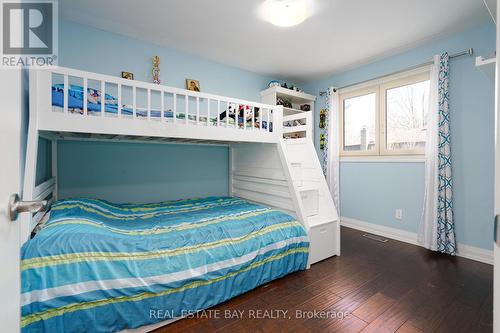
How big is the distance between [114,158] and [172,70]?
1.23 m

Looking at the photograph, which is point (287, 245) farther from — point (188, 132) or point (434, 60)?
point (434, 60)

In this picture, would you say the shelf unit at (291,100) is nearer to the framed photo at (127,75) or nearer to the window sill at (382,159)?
the window sill at (382,159)

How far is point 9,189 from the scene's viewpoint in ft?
1.73

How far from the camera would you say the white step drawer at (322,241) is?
2.20m

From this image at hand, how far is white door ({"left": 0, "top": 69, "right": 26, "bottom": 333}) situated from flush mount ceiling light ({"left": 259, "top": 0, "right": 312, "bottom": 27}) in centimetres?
190

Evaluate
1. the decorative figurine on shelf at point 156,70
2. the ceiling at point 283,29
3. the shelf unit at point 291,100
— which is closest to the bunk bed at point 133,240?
the decorative figurine on shelf at point 156,70

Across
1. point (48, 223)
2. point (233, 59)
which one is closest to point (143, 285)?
point (48, 223)

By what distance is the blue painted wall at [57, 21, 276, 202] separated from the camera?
2.28m

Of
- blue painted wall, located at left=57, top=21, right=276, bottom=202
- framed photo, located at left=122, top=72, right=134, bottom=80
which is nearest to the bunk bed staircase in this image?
blue painted wall, located at left=57, top=21, right=276, bottom=202

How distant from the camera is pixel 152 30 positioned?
2.40m

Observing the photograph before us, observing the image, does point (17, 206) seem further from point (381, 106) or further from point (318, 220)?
point (381, 106)

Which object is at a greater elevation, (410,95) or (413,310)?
(410,95)

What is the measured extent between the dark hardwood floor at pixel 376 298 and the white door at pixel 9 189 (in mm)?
1040

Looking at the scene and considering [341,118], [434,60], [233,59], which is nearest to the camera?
[434,60]
